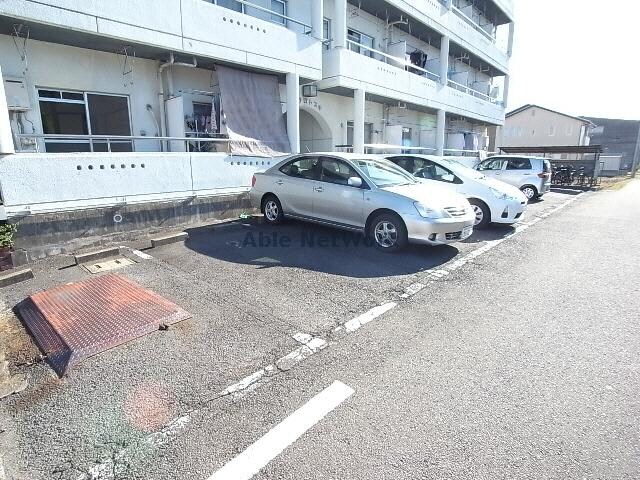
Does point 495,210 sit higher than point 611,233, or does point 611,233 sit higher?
point 495,210

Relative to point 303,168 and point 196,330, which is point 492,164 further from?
point 196,330

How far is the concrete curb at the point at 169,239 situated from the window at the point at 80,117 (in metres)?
2.74

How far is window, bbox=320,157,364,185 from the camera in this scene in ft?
21.4

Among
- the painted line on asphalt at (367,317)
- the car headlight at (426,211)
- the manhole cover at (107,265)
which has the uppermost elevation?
the car headlight at (426,211)

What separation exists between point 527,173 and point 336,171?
33.2 ft

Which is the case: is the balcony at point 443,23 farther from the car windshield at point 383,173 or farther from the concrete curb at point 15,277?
the concrete curb at point 15,277

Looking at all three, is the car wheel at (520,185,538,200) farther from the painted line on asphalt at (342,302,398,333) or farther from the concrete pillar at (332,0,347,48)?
the painted line on asphalt at (342,302,398,333)

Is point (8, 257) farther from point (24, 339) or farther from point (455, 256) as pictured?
point (455, 256)

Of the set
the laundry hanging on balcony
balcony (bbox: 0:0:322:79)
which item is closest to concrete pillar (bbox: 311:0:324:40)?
balcony (bbox: 0:0:322:79)

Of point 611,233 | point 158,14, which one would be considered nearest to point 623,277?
point 611,233

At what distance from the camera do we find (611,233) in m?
8.24

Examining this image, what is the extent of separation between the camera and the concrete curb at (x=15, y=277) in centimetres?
478

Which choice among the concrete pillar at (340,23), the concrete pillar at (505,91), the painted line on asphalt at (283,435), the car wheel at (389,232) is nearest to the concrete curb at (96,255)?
the car wheel at (389,232)

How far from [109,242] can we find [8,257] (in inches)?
61.5
